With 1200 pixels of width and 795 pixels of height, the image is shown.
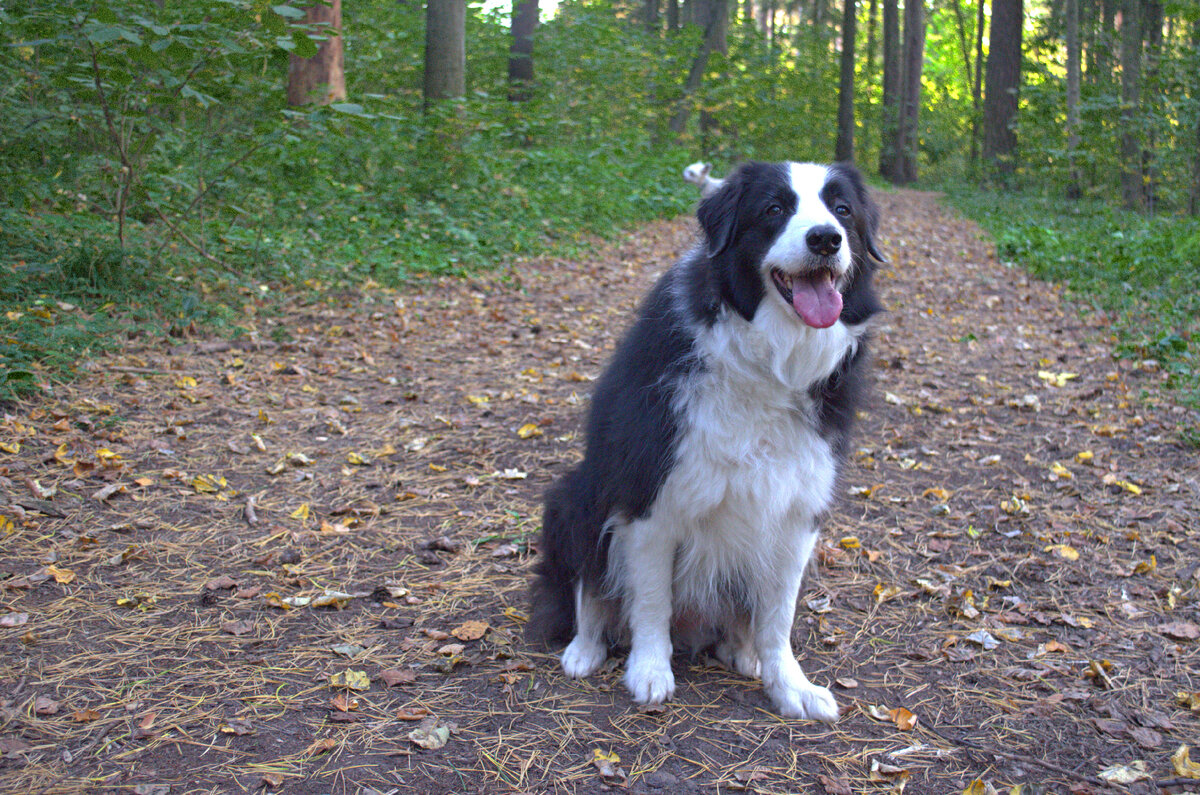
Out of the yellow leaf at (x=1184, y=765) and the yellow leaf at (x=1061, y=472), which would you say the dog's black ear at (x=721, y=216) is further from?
the yellow leaf at (x=1061, y=472)

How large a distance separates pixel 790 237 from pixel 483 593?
1.76 m

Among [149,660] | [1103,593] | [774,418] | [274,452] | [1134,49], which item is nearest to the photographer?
[774,418]

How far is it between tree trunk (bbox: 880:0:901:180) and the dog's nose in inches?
902

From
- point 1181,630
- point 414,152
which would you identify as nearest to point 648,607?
point 1181,630

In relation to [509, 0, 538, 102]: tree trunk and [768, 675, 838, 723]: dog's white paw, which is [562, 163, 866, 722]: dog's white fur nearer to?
[768, 675, 838, 723]: dog's white paw

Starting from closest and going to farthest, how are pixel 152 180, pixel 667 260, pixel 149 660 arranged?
pixel 149 660
pixel 152 180
pixel 667 260

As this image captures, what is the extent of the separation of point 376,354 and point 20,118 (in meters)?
2.74

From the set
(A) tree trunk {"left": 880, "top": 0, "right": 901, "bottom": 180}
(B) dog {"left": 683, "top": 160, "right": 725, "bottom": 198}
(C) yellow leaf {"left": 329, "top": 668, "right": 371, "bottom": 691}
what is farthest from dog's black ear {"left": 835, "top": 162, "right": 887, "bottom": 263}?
(A) tree trunk {"left": 880, "top": 0, "right": 901, "bottom": 180}

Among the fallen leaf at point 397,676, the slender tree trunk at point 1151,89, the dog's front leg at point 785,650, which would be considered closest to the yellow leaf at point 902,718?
the dog's front leg at point 785,650

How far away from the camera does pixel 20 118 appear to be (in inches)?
217

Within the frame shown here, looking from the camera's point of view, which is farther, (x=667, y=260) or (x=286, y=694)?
(x=667, y=260)

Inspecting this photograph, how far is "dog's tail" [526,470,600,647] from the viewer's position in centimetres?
269

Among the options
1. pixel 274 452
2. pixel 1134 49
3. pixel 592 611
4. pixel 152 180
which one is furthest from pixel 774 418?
pixel 1134 49

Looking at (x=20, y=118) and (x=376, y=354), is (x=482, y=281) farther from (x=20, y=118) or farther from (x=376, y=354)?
(x=20, y=118)
